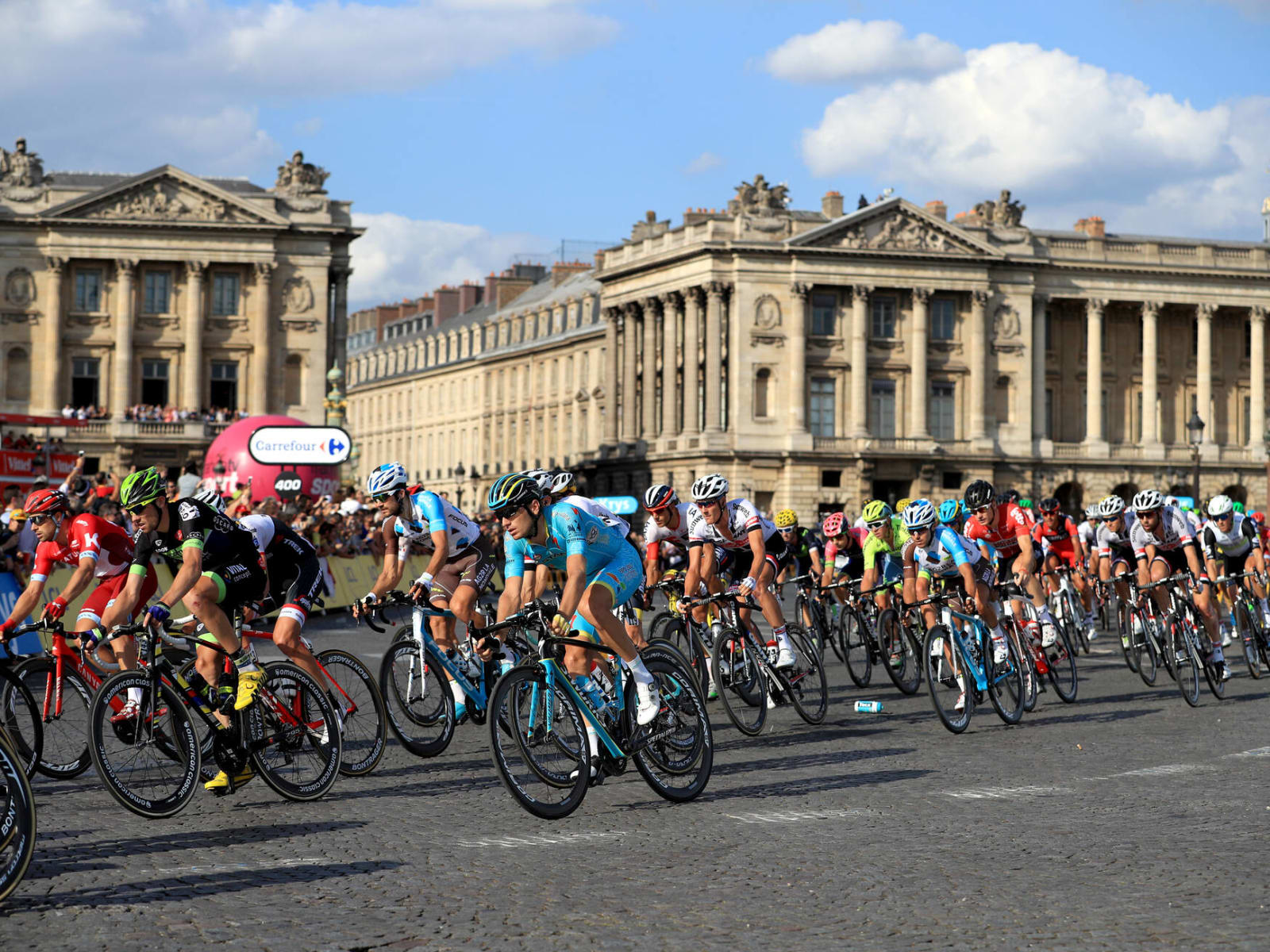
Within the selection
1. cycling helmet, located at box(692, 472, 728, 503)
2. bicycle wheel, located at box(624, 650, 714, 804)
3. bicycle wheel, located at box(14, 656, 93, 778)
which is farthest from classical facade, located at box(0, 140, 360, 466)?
bicycle wheel, located at box(624, 650, 714, 804)

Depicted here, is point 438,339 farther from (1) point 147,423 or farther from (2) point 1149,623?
(2) point 1149,623

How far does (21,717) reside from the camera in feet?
41.1

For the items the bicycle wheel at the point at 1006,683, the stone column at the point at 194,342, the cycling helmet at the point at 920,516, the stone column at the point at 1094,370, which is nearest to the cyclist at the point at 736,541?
the cycling helmet at the point at 920,516

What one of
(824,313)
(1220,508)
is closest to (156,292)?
(824,313)

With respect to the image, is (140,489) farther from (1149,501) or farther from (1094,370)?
(1094,370)

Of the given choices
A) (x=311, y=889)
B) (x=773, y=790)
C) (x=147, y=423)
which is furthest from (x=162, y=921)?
(x=147, y=423)

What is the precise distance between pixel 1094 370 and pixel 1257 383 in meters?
9.12

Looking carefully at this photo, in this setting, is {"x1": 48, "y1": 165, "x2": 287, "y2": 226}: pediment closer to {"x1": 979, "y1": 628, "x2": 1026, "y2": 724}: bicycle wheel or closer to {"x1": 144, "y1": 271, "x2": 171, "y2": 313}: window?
{"x1": 144, "y1": 271, "x2": 171, "y2": 313}: window

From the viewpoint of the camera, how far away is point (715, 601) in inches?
604

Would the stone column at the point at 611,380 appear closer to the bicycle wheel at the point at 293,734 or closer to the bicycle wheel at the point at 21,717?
the bicycle wheel at the point at 21,717

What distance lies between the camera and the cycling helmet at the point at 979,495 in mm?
17828

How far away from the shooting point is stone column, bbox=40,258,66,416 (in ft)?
269

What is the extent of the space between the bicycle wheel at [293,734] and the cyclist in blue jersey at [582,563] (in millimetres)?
1512

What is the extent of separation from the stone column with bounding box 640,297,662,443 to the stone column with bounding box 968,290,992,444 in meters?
15.1
